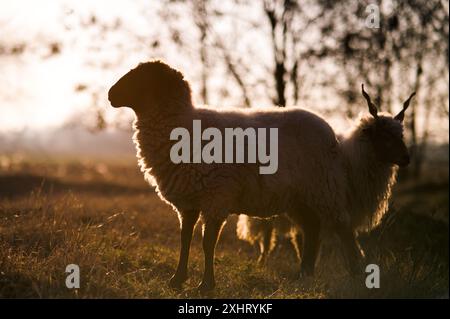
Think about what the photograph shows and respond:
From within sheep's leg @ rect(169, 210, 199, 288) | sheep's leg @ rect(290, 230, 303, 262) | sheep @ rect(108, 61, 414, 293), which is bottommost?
sheep's leg @ rect(290, 230, 303, 262)

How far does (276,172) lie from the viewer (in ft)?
23.4

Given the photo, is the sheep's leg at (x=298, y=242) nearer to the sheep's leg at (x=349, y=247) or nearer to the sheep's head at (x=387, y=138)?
→ the sheep's leg at (x=349, y=247)

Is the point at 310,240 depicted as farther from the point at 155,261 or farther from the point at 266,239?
the point at 155,261

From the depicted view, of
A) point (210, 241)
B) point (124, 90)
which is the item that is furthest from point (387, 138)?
point (124, 90)

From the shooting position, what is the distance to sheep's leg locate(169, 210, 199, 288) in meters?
6.58

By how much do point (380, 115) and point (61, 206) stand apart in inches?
172

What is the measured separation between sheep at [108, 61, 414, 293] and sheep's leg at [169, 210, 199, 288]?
11 millimetres

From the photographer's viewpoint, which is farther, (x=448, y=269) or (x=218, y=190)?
(x=448, y=269)

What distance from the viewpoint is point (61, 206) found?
8.42 metres

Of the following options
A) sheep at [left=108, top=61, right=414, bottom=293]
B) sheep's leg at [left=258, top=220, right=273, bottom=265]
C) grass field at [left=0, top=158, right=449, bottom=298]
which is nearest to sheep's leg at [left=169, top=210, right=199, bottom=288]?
sheep at [left=108, top=61, right=414, bottom=293]

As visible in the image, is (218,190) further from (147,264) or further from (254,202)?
(147,264)

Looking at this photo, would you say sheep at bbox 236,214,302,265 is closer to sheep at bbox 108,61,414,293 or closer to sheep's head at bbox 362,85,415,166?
sheep at bbox 108,61,414,293

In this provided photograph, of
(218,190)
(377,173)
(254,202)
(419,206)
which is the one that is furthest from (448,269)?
(419,206)

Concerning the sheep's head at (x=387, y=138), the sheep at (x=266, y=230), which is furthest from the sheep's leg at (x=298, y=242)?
the sheep's head at (x=387, y=138)
